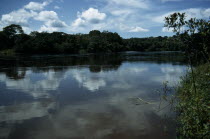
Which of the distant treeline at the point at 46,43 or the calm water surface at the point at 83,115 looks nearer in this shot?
the calm water surface at the point at 83,115

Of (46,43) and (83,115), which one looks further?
(46,43)

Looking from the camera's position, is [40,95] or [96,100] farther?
[40,95]

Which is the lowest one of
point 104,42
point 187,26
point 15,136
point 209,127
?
point 15,136

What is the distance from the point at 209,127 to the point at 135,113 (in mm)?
4298

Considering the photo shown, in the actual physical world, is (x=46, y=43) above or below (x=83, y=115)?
above

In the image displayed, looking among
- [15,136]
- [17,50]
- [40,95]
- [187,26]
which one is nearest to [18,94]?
[40,95]

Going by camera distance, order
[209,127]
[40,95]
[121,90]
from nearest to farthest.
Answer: [209,127] < [40,95] < [121,90]

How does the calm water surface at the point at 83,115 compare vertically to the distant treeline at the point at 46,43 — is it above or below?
below

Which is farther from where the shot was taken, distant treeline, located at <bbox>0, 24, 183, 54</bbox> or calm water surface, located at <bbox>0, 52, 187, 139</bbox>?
distant treeline, located at <bbox>0, 24, 183, 54</bbox>

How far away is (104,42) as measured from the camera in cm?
10869

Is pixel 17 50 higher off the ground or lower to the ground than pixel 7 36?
lower

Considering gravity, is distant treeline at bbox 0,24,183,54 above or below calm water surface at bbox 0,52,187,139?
above

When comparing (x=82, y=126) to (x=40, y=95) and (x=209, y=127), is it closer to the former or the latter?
(x=209, y=127)

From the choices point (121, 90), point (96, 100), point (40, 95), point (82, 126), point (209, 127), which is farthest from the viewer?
point (121, 90)
